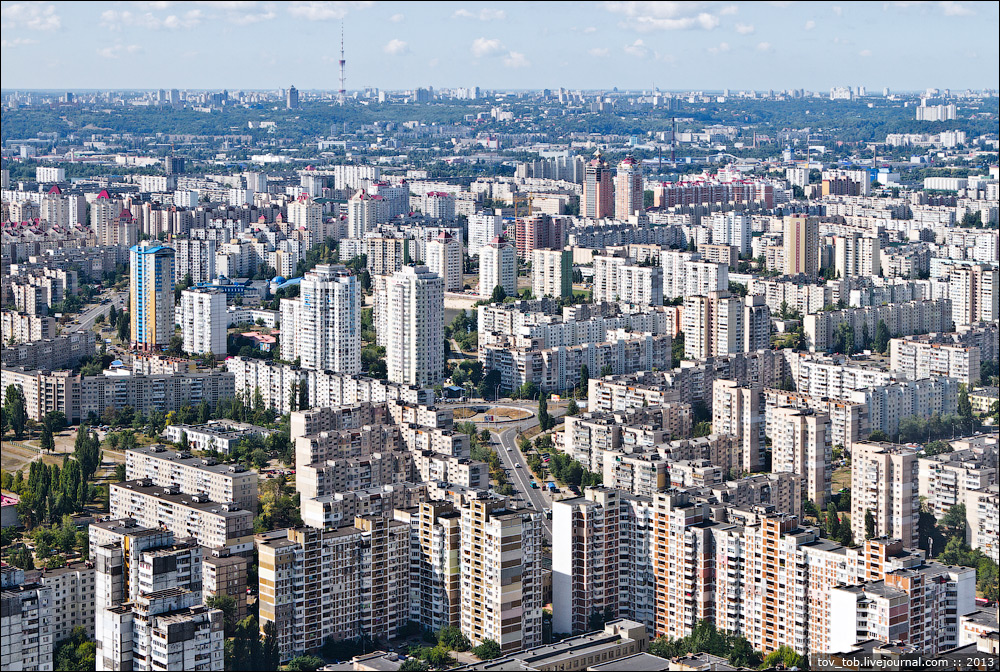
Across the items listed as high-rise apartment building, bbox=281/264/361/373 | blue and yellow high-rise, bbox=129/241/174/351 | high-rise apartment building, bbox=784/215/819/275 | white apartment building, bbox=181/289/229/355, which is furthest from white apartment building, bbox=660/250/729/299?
blue and yellow high-rise, bbox=129/241/174/351

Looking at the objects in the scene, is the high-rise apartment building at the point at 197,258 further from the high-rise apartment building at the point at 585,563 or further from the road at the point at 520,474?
the high-rise apartment building at the point at 585,563

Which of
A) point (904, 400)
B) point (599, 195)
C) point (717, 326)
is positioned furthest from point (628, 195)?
point (904, 400)

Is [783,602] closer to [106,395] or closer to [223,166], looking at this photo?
[106,395]

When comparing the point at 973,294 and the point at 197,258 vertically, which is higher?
the point at 197,258

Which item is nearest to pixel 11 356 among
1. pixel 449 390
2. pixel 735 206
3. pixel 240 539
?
pixel 449 390

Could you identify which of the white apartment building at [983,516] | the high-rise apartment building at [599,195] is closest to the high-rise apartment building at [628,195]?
the high-rise apartment building at [599,195]

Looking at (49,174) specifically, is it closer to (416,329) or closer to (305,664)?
(416,329)
